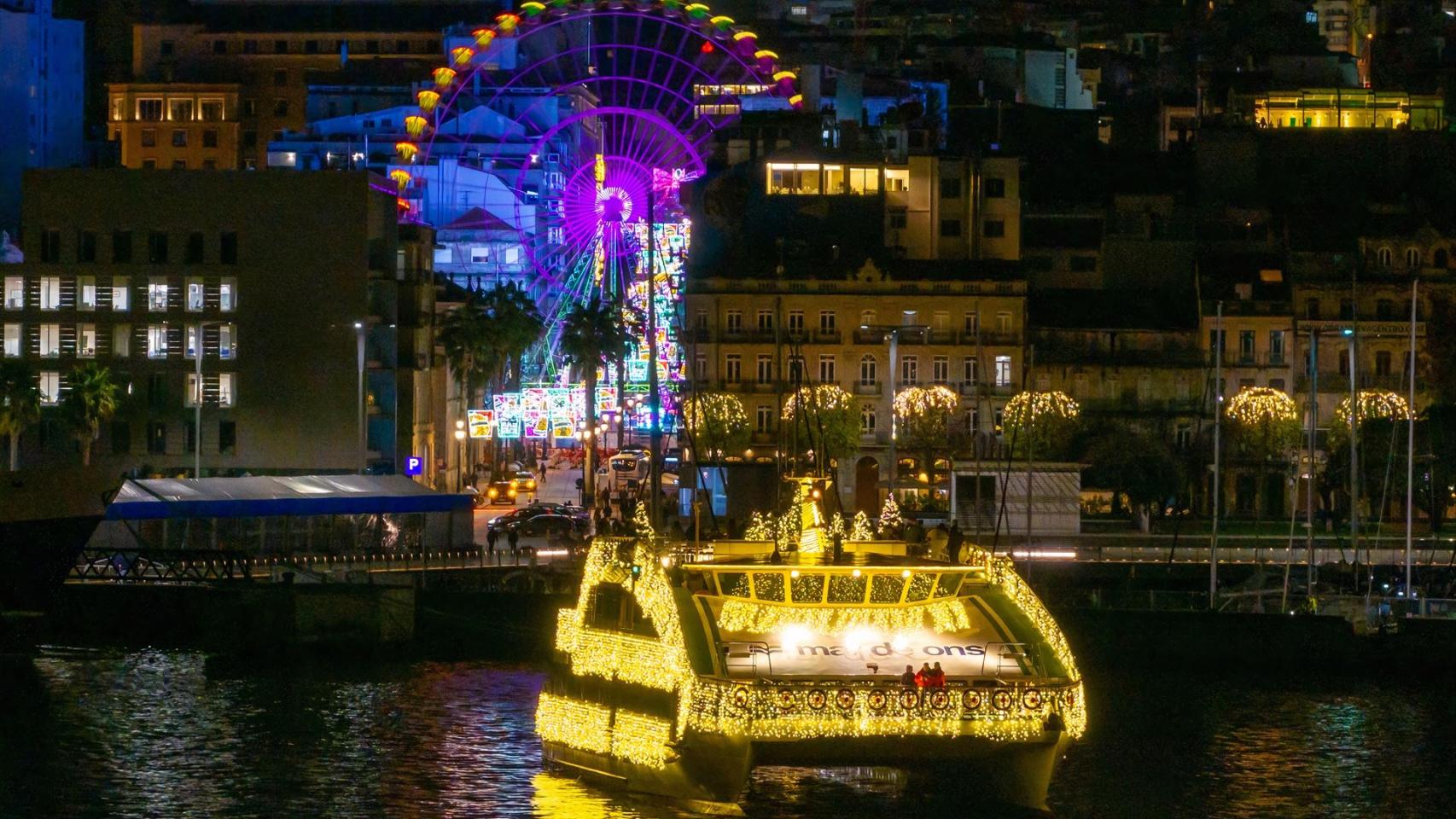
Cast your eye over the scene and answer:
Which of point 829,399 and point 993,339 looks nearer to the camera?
point 829,399

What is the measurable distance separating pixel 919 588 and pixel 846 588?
125 cm

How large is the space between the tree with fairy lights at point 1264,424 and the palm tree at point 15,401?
50651mm

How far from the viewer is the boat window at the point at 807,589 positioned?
141ft

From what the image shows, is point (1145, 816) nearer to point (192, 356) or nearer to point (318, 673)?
point (318, 673)

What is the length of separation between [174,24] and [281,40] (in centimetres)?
843

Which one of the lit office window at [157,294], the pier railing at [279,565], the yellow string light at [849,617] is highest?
→ the lit office window at [157,294]

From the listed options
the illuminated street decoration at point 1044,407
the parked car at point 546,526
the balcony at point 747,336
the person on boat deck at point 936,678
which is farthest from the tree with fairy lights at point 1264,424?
the person on boat deck at point 936,678

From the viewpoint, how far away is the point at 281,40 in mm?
194625

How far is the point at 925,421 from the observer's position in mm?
109500

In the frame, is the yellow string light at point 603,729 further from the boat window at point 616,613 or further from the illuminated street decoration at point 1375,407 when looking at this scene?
the illuminated street decoration at point 1375,407

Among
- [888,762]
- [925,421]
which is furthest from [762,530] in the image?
[925,421]

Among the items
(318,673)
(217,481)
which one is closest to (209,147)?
(217,481)

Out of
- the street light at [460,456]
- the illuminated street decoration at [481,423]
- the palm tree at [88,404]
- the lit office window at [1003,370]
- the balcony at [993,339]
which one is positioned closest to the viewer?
the palm tree at [88,404]

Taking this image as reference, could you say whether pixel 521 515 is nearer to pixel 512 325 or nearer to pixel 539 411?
pixel 539 411
